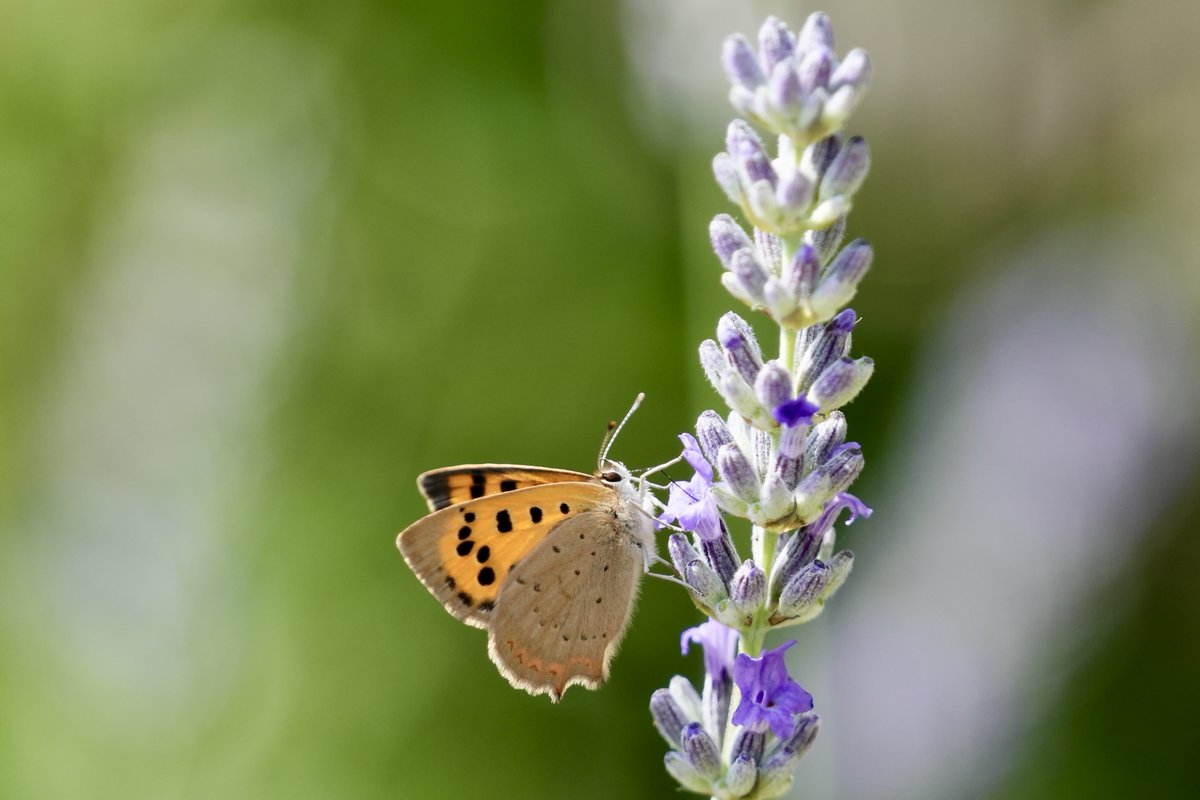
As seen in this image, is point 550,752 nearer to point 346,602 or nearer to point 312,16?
point 346,602

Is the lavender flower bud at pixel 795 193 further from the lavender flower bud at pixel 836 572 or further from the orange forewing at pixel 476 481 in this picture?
the orange forewing at pixel 476 481

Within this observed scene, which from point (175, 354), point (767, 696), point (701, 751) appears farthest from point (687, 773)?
point (175, 354)

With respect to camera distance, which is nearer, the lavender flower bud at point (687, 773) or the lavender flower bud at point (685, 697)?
the lavender flower bud at point (687, 773)

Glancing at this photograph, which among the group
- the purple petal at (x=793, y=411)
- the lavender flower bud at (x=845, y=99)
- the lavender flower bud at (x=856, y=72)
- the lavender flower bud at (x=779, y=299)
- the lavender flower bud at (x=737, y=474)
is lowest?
the lavender flower bud at (x=737, y=474)

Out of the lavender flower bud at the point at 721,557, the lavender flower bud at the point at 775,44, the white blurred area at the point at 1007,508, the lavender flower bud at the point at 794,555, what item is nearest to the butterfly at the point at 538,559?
the lavender flower bud at the point at 721,557

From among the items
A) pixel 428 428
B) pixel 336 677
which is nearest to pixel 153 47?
pixel 428 428

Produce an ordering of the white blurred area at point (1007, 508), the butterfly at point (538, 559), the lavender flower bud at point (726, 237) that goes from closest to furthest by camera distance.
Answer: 1. the lavender flower bud at point (726, 237)
2. the butterfly at point (538, 559)
3. the white blurred area at point (1007, 508)

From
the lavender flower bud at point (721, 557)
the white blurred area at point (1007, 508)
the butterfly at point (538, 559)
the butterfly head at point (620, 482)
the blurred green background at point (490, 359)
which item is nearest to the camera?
the lavender flower bud at point (721, 557)
